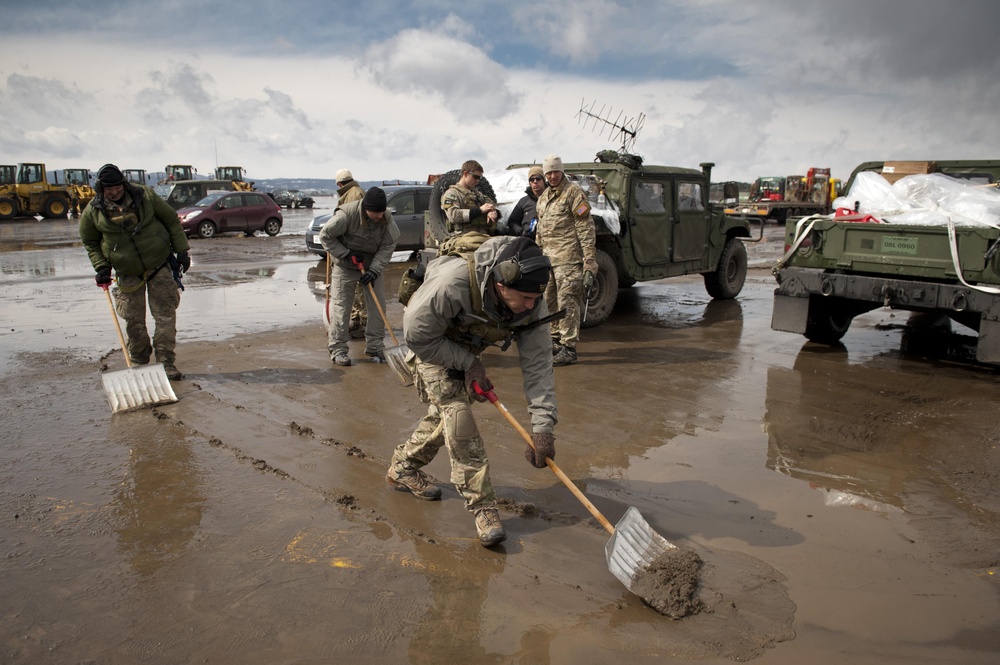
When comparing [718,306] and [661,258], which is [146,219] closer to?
[661,258]

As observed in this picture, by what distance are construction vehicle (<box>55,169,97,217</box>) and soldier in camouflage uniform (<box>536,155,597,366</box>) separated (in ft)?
92.1

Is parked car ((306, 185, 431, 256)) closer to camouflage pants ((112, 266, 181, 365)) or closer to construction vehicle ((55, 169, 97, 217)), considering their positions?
camouflage pants ((112, 266, 181, 365))

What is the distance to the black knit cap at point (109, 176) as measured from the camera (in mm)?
5512

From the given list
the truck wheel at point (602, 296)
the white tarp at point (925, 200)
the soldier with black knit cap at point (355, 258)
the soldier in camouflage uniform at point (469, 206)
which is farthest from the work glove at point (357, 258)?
the white tarp at point (925, 200)

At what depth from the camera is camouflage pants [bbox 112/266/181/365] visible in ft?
19.5

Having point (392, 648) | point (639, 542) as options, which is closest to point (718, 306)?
point (639, 542)

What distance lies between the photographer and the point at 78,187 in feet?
99.7

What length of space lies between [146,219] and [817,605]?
18.0 feet

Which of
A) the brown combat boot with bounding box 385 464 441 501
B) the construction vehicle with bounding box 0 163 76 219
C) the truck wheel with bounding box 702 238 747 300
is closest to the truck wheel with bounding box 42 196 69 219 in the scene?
the construction vehicle with bounding box 0 163 76 219

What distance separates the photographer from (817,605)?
3.00 meters

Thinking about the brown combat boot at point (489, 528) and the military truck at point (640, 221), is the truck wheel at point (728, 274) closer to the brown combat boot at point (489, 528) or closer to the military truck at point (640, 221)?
the military truck at point (640, 221)

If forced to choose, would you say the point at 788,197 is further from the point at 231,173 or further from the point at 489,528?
the point at 489,528

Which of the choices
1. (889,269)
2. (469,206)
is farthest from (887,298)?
(469,206)

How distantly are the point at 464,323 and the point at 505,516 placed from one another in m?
1.10
